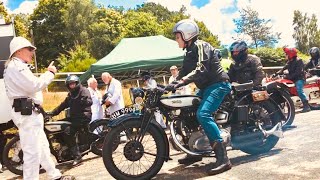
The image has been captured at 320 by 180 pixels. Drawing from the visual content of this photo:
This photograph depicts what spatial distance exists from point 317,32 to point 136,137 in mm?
80778

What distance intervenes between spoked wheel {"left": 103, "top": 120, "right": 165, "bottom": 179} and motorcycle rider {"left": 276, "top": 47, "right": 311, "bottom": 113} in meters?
6.29

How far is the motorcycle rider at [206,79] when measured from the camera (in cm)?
517

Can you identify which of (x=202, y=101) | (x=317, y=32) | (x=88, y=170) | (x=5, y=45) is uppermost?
(x=317, y=32)

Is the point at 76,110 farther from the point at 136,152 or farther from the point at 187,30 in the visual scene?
the point at 187,30

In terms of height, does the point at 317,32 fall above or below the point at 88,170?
above

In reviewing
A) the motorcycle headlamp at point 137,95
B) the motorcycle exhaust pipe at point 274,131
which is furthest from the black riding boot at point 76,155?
the motorcycle exhaust pipe at point 274,131

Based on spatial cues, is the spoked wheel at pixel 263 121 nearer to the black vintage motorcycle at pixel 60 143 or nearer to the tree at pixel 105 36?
the black vintage motorcycle at pixel 60 143

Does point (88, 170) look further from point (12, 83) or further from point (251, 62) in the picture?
point (251, 62)

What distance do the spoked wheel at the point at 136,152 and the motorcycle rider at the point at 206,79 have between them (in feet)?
2.03

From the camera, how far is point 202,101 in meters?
5.32

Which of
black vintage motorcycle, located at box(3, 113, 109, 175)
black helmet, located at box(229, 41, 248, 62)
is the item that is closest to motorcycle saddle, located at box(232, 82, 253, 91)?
black helmet, located at box(229, 41, 248, 62)

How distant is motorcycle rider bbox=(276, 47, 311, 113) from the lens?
33.6ft

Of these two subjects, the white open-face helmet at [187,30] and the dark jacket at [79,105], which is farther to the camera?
the dark jacket at [79,105]

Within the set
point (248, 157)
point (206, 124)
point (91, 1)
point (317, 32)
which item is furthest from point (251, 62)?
point (317, 32)
